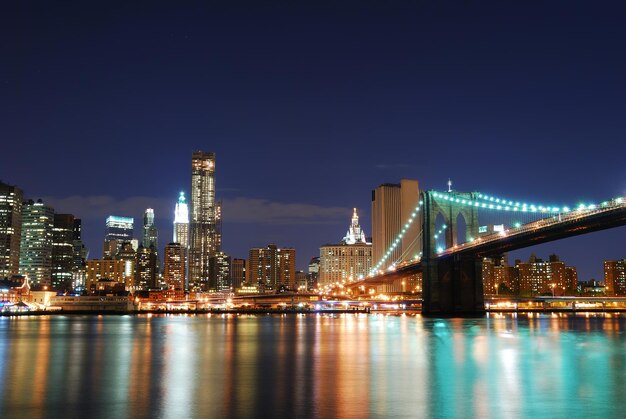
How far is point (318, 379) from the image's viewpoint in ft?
91.8

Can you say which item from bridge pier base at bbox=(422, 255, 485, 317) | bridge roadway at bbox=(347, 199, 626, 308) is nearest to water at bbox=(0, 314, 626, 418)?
bridge roadway at bbox=(347, 199, 626, 308)

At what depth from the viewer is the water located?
21062mm

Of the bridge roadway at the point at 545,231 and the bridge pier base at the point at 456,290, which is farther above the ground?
the bridge roadway at the point at 545,231

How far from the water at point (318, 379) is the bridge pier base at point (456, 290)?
39.3 meters

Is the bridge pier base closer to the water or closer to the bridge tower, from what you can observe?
the bridge tower

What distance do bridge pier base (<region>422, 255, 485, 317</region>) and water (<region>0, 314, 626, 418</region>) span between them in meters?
39.3

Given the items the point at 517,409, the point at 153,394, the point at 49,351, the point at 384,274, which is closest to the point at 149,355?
the point at 49,351

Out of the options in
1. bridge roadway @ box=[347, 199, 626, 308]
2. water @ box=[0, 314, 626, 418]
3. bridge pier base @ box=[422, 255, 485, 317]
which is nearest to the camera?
water @ box=[0, 314, 626, 418]

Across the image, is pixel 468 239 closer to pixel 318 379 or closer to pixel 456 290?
pixel 456 290

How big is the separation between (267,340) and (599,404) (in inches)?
1273

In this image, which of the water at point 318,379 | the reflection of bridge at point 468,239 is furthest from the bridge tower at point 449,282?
the water at point 318,379

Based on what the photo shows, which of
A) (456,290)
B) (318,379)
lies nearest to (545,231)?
(456,290)

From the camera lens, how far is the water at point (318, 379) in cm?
2106

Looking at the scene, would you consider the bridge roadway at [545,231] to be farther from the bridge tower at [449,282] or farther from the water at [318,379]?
the water at [318,379]
